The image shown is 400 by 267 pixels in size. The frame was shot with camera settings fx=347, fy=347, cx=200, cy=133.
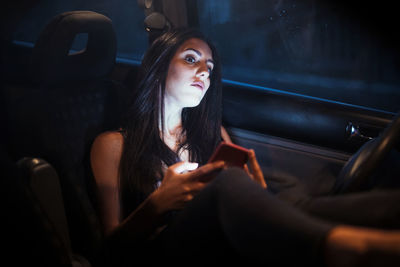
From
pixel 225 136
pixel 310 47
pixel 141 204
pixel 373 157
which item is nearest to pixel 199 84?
pixel 225 136

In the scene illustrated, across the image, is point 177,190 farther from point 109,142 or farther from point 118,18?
point 118,18

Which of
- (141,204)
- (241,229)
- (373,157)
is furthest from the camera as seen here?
(141,204)

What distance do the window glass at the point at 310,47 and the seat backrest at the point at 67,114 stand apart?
0.83 m

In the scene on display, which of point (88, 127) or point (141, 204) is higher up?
point (88, 127)

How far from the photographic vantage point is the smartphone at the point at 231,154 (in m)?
0.99

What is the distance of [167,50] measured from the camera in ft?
4.28

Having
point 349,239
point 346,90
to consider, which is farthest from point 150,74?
point 346,90

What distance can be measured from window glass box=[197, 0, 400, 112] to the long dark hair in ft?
1.71

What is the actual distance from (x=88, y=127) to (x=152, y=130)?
23 centimetres

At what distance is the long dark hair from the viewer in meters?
1.22

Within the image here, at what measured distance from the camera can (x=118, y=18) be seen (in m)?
2.14

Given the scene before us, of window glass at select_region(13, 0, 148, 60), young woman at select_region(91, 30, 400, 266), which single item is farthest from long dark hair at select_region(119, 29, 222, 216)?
window glass at select_region(13, 0, 148, 60)

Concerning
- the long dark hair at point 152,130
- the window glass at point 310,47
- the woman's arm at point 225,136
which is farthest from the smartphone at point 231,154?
the window glass at point 310,47

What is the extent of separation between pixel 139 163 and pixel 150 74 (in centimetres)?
34
